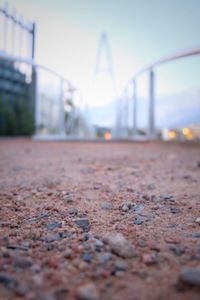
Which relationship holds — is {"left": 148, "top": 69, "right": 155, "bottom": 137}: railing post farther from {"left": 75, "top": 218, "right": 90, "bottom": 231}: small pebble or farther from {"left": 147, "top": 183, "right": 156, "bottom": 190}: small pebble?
{"left": 75, "top": 218, "right": 90, "bottom": 231}: small pebble

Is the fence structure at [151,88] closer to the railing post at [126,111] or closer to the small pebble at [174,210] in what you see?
the railing post at [126,111]

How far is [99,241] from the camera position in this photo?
74cm

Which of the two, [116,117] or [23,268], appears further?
[116,117]

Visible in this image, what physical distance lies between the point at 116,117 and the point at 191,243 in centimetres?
798

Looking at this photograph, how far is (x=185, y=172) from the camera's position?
1.82 m

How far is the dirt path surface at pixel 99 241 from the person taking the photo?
1.74ft

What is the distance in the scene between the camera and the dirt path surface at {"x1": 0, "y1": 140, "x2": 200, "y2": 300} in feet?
1.74

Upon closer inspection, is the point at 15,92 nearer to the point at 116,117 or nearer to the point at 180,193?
the point at 116,117

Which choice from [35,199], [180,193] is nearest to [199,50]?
[180,193]

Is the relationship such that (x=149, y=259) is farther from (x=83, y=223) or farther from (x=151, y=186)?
(x=151, y=186)

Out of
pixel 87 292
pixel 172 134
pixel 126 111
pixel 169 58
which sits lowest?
pixel 87 292

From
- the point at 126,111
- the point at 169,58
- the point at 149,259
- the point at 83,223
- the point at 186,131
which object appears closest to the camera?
the point at 149,259

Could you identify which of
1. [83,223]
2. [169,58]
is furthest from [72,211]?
[169,58]

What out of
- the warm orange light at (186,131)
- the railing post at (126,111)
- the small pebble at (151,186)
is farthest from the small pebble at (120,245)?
the railing post at (126,111)
